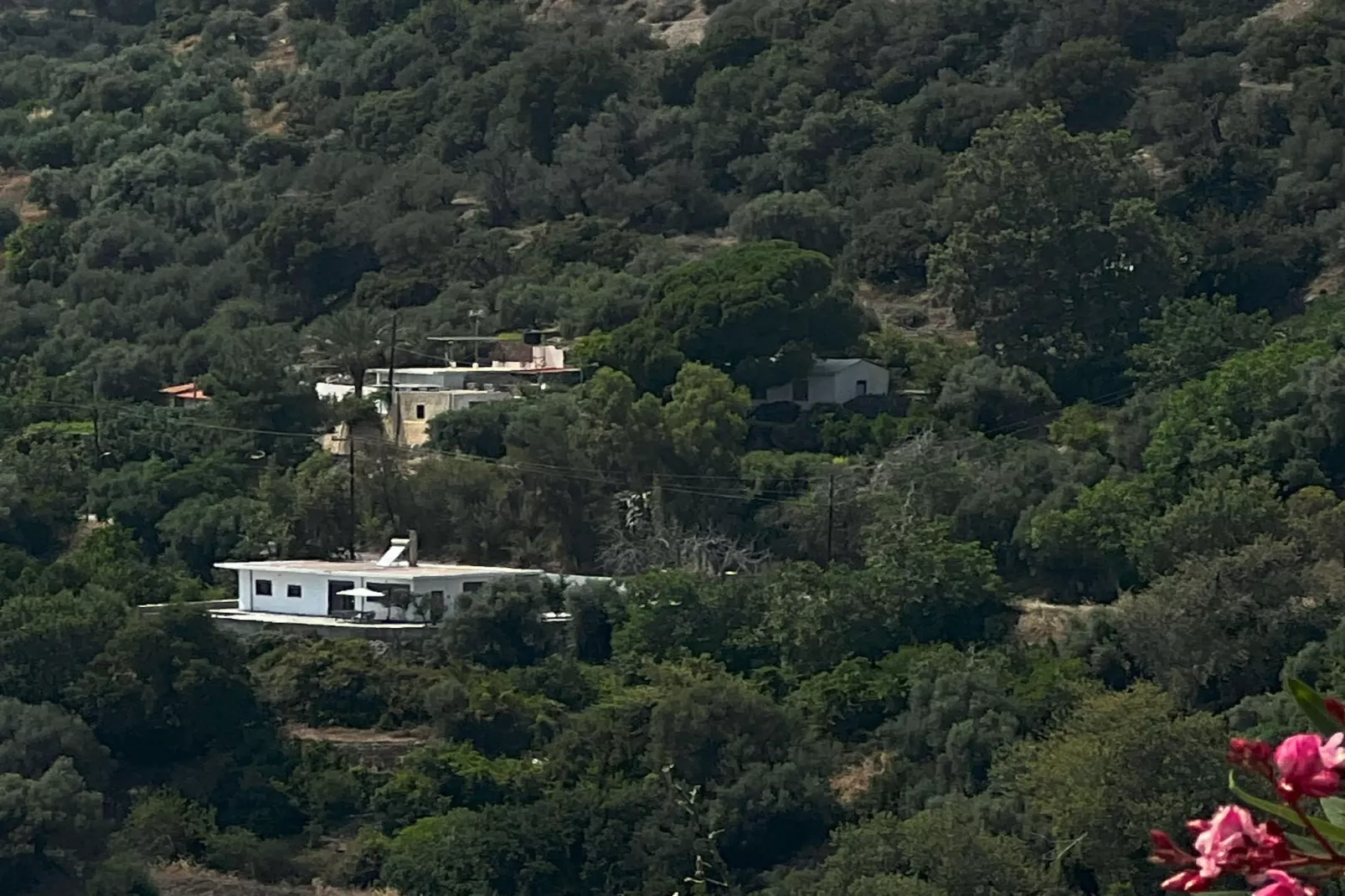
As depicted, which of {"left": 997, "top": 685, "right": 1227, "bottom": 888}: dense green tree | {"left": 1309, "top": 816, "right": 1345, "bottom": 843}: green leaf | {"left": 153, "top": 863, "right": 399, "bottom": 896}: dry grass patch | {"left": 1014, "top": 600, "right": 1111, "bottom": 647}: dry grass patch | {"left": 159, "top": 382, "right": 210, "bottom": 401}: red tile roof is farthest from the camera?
{"left": 159, "top": 382, "right": 210, "bottom": 401}: red tile roof

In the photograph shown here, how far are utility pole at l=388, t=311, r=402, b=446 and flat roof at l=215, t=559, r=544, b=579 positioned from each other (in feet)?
12.9

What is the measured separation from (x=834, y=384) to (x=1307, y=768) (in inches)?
1684

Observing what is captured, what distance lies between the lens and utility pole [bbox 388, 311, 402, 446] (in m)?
44.7

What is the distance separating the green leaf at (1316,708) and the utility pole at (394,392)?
41.6 meters

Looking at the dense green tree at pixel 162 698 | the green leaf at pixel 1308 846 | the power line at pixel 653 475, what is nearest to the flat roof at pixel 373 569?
the power line at pixel 653 475

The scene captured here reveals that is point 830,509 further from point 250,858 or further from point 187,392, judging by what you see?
point 187,392

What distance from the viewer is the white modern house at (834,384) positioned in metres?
45.3

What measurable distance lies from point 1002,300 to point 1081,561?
967 centimetres

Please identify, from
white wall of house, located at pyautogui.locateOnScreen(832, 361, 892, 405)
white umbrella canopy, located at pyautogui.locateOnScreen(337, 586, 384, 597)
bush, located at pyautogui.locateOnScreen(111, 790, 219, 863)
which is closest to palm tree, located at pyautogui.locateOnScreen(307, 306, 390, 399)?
white umbrella canopy, located at pyautogui.locateOnScreen(337, 586, 384, 597)

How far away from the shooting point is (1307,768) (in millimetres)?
2518

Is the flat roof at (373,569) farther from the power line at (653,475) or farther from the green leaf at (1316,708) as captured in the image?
the green leaf at (1316,708)

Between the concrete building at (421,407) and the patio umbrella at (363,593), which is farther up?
the concrete building at (421,407)

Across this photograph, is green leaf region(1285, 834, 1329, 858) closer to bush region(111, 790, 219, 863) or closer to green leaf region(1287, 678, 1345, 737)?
green leaf region(1287, 678, 1345, 737)

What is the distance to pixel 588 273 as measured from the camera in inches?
2073
